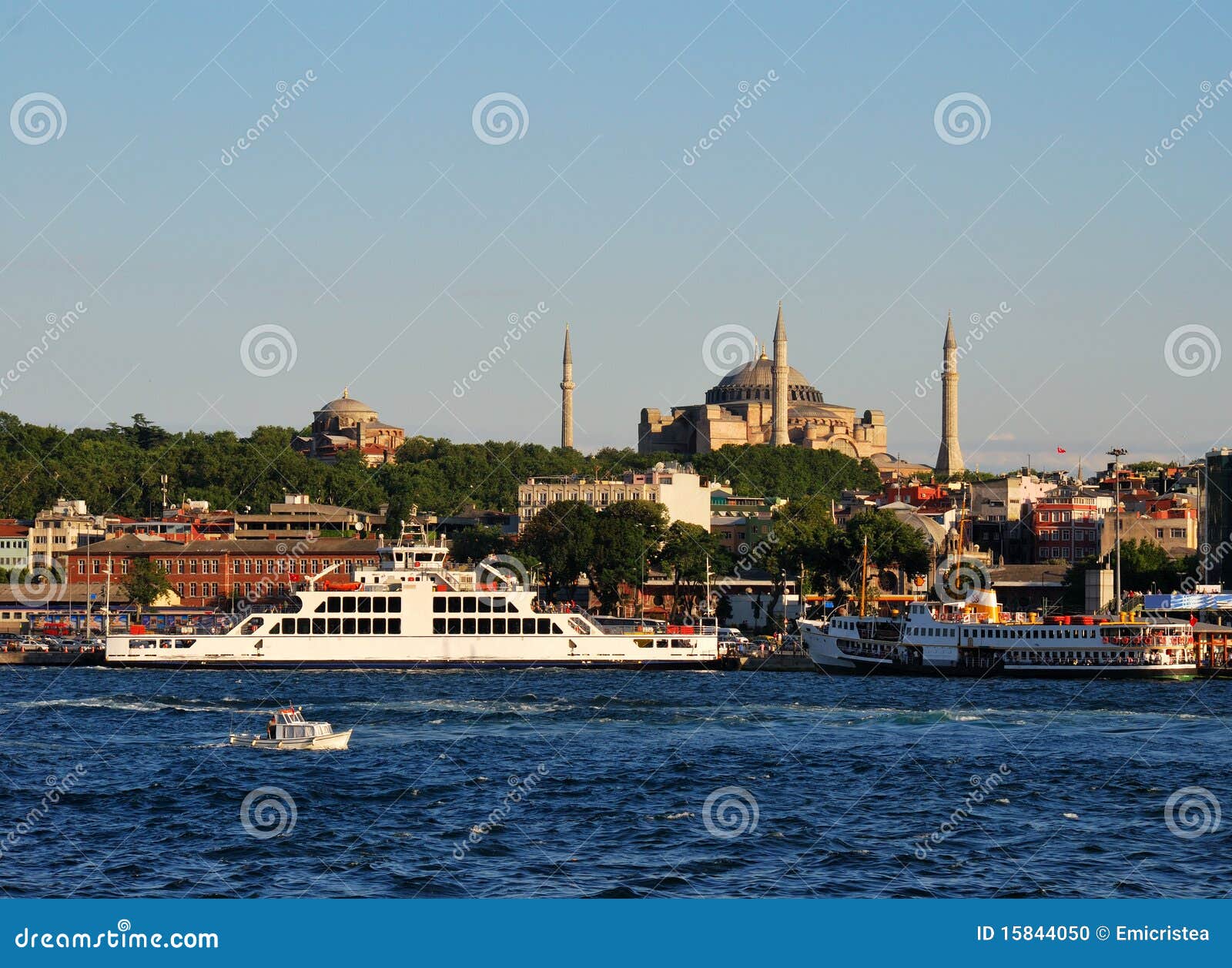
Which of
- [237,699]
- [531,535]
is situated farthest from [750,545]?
[237,699]

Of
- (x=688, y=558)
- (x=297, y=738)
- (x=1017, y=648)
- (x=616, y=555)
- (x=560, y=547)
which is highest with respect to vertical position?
(x=560, y=547)

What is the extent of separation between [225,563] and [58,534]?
14.7m

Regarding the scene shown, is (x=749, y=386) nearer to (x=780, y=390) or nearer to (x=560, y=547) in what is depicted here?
(x=780, y=390)

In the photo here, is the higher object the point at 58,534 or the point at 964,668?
the point at 58,534

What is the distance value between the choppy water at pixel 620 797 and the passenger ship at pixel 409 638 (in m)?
13.6

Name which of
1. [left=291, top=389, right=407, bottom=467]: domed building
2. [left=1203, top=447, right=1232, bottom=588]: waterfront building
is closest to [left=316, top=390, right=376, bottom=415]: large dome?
[left=291, top=389, right=407, bottom=467]: domed building

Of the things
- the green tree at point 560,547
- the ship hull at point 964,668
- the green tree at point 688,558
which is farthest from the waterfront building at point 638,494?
the ship hull at point 964,668

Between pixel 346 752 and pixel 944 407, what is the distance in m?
133

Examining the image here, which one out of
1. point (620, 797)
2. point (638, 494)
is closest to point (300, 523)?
point (638, 494)

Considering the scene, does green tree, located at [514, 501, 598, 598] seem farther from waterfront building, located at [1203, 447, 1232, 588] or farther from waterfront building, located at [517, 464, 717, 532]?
waterfront building, located at [1203, 447, 1232, 588]

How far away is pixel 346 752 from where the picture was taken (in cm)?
4472

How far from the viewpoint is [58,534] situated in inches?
4611

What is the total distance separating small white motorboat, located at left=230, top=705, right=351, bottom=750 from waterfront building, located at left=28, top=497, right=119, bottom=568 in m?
71.5

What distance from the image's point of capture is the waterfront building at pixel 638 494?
120562 mm
